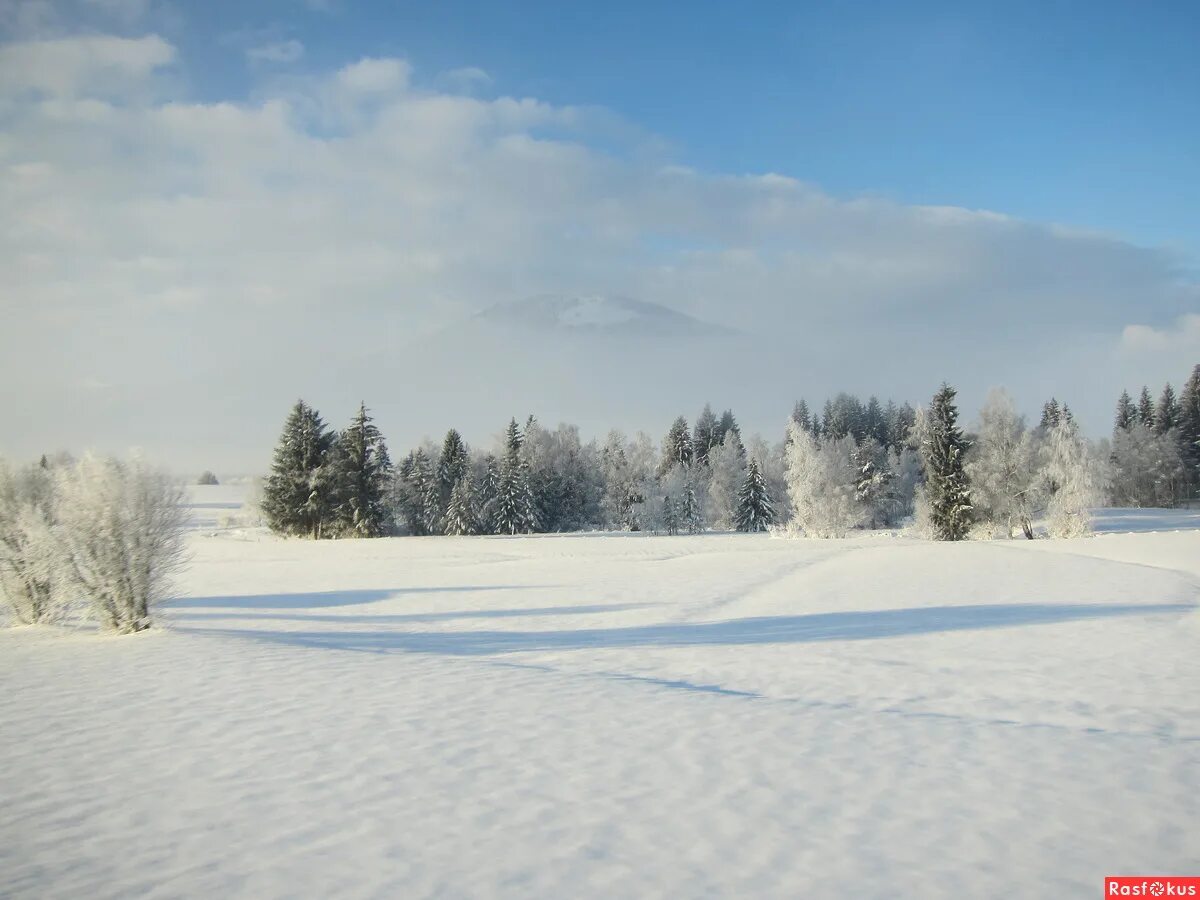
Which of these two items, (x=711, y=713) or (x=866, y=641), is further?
(x=866, y=641)

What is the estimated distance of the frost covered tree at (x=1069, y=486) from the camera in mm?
46469

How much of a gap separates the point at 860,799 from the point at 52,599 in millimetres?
20281

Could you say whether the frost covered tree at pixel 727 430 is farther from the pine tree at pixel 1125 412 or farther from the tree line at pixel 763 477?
the pine tree at pixel 1125 412

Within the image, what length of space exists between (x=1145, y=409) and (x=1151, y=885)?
352 feet

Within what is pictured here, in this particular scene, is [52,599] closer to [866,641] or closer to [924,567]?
[866,641]

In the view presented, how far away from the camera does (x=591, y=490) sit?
259ft

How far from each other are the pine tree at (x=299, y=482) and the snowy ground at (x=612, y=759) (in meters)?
40.6

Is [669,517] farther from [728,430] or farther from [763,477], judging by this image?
[728,430]

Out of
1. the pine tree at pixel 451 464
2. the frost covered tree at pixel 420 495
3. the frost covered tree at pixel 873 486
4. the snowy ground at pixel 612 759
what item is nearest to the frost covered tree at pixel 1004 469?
the frost covered tree at pixel 873 486

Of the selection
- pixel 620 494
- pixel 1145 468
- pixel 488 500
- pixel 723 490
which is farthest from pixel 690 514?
pixel 1145 468

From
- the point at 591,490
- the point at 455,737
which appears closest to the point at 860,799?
the point at 455,737

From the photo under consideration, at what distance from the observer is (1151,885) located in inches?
204

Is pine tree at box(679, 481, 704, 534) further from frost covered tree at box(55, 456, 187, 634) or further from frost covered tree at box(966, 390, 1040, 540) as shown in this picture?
frost covered tree at box(55, 456, 187, 634)

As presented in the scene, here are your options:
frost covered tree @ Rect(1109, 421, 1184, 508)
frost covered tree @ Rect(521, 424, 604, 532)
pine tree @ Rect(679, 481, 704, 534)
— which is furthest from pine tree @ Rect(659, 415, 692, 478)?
frost covered tree @ Rect(1109, 421, 1184, 508)
